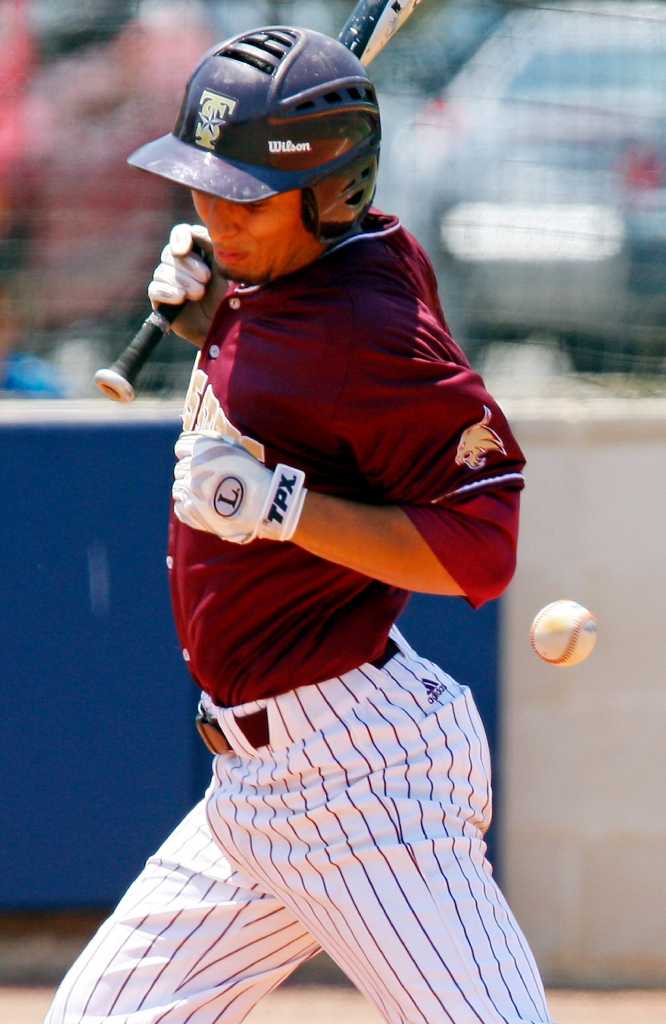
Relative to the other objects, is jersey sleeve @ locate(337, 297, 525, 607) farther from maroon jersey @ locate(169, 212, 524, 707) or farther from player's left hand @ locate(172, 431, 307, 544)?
player's left hand @ locate(172, 431, 307, 544)

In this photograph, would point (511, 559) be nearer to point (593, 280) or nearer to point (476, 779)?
point (476, 779)

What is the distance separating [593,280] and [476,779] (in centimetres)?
208

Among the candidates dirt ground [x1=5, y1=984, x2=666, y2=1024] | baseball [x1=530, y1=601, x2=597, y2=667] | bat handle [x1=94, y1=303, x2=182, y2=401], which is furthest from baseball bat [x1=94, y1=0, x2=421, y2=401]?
dirt ground [x1=5, y1=984, x2=666, y2=1024]

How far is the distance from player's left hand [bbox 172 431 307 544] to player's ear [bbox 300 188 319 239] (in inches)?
13.9

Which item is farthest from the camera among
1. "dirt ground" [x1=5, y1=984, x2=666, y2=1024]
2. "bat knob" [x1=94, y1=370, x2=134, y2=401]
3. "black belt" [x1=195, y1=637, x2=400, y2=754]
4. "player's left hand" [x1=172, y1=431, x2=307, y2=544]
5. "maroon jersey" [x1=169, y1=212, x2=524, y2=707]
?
"dirt ground" [x1=5, y1=984, x2=666, y2=1024]

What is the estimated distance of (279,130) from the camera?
2.27 m

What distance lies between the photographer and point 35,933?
13.4 feet

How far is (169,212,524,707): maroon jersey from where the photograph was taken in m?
2.24

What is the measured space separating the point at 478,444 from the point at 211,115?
584mm

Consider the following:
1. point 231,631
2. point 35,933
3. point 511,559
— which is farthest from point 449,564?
point 35,933

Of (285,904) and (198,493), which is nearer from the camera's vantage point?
(198,493)

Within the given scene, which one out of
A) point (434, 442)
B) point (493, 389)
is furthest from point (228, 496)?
point (493, 389)

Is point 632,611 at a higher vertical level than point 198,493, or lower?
lower

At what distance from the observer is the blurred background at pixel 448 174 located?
4129 millimetres
